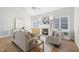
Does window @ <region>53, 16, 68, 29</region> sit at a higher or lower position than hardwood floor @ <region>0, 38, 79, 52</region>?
higher

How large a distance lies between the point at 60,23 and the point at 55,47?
0.43 metres

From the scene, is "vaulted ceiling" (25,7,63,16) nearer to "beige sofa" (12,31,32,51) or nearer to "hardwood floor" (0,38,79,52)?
"beige sofa" (12,31,32,51)

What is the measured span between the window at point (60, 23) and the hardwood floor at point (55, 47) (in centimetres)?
26

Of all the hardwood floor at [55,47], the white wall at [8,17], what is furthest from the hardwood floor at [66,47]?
the white wall at [8,17]

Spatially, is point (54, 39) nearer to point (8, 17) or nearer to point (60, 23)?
point (60, 23)

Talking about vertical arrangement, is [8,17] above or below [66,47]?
above

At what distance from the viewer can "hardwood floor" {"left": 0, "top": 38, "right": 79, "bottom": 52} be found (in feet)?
5.32

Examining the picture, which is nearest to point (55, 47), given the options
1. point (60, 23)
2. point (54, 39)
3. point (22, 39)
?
point (54, 39)

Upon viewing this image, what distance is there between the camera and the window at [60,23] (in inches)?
64.4

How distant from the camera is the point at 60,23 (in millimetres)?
1674

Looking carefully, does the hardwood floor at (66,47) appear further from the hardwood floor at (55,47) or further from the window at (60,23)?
the window at (60,23)

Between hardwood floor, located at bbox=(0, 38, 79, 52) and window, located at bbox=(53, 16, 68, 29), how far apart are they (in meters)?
0.26

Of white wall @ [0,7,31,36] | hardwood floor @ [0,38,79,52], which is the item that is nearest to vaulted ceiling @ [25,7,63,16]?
white wall @ [0,7,31,36]
